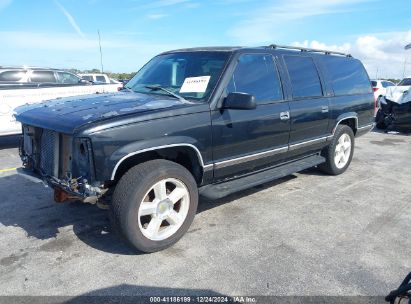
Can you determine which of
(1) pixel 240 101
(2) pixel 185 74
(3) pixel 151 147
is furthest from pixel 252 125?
(3) pixel 151 147

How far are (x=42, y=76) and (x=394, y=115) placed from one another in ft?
34.1

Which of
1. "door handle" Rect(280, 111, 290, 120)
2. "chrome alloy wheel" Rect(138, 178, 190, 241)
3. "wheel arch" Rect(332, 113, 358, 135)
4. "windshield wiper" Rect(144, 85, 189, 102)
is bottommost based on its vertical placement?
"chrome alloy wheel" Rect(138, 178, 190, 241)

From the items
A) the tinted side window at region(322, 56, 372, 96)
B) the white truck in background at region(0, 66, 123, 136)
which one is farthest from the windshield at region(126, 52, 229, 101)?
the tinted side window at region(322, 56, 372, 96)

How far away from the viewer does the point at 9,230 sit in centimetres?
411

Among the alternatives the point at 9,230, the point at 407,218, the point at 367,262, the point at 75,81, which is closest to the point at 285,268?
the point at 367,262

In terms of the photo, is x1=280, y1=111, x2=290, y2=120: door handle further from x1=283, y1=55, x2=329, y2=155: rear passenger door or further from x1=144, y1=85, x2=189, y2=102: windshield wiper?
x1=144, y1=85, x2=189, y2=102: windshield wiper

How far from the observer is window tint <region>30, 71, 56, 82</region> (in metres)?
10.9

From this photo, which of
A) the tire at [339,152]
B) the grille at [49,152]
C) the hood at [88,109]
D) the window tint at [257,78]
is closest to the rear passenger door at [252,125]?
the window tint at [257,78]

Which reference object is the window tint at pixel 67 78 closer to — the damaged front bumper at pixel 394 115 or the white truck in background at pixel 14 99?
the white truck in background at pixel 14 99

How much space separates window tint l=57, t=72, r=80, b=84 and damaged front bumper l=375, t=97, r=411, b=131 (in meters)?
9.51

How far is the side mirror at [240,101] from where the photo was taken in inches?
150

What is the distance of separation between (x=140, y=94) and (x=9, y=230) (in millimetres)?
2052

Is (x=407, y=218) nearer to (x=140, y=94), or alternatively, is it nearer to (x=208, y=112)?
(x=208, y=112)

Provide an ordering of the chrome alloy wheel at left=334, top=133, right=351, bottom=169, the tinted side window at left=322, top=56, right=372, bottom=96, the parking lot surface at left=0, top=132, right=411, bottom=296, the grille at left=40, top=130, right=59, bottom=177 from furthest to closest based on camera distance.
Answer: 1. the chrome alloy wheel at left=334, top=133, right=351, bottom=169
2. the tinted side window at left=322, top=56, right=372, bottom=96
3. the grille at left=40, top=130, right=59, bottom=177
4. the parking lot surface at left=0, top=132, right=411, bottom=296
